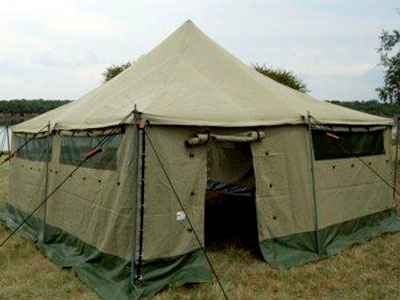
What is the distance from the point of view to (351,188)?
269 inches

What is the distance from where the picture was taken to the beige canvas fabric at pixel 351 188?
250 inches

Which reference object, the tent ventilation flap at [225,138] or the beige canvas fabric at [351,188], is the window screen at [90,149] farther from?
the beige canvas fabric at [351,188]

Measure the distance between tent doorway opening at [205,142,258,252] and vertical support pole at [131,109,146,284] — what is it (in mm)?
1875

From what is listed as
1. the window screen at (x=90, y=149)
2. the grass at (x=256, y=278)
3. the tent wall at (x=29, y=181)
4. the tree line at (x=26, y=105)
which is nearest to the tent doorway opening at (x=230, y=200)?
the grass at (x=256, y=278)

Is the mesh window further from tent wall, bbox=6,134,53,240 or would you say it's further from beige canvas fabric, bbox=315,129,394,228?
beige canvas fabric, bbox=315,129,394,228

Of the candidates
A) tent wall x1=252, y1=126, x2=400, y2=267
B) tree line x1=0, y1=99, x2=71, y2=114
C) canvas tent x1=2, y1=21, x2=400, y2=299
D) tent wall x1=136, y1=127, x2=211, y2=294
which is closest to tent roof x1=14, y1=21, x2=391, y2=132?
canvas tent x1=2, y1=21, x2=400, y2=299

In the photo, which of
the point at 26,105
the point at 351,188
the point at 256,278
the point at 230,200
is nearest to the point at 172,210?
the point at 256,278

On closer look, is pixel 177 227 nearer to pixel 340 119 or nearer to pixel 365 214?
pixel 340 119

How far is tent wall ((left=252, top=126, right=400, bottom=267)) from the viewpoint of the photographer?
18.8 ft

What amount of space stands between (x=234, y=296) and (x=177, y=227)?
2.98ft

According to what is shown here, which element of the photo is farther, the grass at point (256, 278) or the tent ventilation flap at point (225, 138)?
the tent ventilation flap at point (225, 138)

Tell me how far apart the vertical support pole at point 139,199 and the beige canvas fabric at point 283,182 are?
1.41 metres

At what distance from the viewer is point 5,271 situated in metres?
5.74

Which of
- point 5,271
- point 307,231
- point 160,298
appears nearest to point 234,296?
point 160,298
